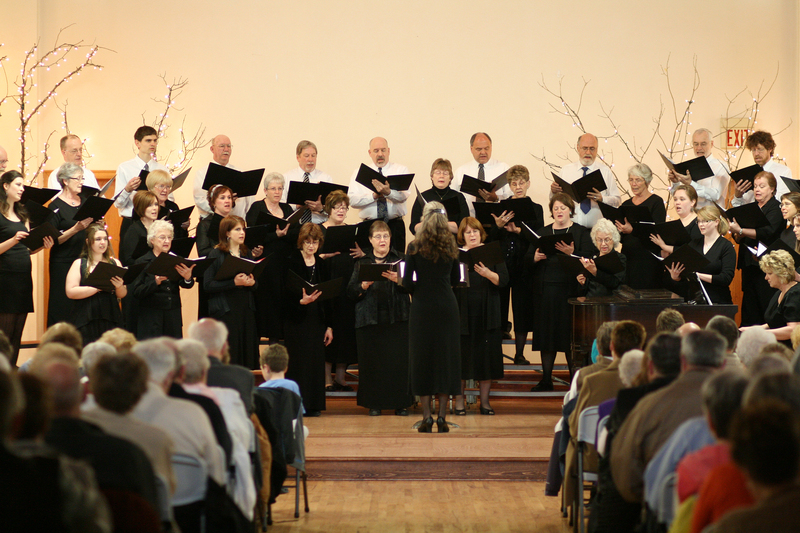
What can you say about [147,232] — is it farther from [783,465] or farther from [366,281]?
[783,465]

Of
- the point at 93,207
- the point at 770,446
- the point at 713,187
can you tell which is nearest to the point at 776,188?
the point at 713,187

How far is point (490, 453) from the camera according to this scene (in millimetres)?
4988

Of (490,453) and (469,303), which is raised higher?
(469,303)

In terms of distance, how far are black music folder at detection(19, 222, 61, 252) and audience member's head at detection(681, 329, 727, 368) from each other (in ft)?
13.8

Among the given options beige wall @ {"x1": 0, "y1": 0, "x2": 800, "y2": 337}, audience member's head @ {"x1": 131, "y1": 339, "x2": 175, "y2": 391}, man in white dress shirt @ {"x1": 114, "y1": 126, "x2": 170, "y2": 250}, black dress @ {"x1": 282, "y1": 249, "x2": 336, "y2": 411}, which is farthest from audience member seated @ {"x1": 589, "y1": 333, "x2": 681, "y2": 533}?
beige wall @ {"x1": 0, "y1": 0, "x2": 800, "y2": 337}

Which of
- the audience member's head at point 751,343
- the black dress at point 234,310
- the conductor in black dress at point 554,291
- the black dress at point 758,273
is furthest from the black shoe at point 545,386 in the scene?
the audience member's head at point 751,343

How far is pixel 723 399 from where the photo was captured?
2.10 m

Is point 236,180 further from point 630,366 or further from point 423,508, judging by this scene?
point 630,366

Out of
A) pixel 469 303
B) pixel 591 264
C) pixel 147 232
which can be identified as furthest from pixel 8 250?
pixel 591 264

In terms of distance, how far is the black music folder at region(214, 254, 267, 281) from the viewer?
5.50 metres

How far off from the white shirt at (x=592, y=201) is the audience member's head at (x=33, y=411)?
17.0 feet

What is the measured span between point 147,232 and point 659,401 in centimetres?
427

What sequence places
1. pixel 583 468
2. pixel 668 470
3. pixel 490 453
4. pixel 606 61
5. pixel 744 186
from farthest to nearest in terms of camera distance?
pixel 606 61, pixel 744 186, pixel 490 453, pixel 583 468, pixel 668 470

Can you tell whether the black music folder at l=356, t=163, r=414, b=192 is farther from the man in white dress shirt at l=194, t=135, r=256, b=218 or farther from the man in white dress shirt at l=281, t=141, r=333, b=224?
the man in white dress shirt at l=194, t=135, r=256, b=218
